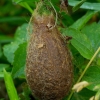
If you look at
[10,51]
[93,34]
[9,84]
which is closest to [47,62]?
[9,84]

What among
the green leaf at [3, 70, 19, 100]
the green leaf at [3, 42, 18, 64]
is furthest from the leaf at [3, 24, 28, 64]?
the green leaf at [3, 70, 19, 100]

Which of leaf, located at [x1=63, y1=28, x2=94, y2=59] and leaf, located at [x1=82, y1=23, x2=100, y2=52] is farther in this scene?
leaf, located at [x1=82, y1=23, x2=100, y2=52]

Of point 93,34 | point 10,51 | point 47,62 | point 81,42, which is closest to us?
point 47,62

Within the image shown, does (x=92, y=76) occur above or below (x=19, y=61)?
below

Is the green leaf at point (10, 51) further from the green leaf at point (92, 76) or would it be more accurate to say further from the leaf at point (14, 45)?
the green leaf at point (92, 76)

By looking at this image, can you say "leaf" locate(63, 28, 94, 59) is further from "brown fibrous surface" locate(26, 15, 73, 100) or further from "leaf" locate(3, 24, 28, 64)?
"leaf" locate(3, 24, 28, 64)

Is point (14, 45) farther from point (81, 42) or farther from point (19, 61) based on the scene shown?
point (81, 42)
